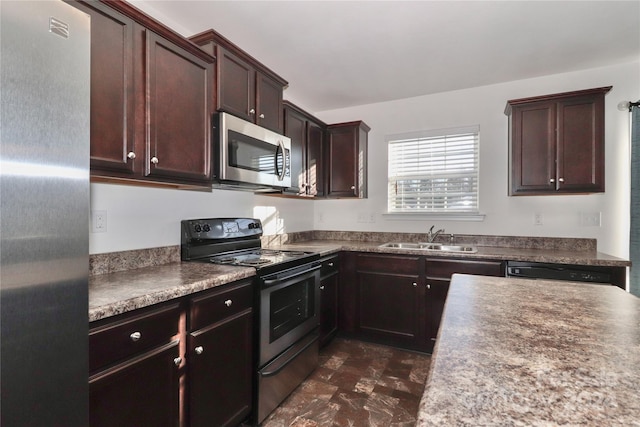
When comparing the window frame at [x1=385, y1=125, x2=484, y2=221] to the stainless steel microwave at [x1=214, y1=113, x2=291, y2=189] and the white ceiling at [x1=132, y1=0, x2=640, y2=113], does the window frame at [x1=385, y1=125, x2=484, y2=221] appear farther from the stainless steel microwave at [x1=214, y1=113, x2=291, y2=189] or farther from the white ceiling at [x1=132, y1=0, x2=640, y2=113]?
the stainless steel microwave at [x1=214, y1=113, x2=291, y2=189]

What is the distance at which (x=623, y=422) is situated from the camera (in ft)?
1.59

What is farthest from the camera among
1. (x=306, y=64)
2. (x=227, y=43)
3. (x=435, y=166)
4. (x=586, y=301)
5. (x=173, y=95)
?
(x=435, y=166)

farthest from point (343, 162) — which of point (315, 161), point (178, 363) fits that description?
point (178, 363)

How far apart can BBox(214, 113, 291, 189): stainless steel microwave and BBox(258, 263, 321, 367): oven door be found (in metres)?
0.65

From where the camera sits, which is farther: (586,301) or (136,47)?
(136,47)

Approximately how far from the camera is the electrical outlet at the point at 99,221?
162 centimetres

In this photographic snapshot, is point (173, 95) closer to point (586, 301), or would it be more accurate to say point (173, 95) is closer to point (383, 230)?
point (586, 301)

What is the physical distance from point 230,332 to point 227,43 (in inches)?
67.2

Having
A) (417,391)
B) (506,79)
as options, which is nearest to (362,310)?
(417,391)

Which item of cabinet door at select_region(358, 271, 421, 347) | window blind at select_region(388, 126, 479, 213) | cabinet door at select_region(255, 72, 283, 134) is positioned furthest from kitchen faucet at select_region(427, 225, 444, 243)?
cabinet door at select_region(255, 72, 283, 134)

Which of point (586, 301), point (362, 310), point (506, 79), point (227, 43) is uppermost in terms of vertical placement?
point (506, 79)

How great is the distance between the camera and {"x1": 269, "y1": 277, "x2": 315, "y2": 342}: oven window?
198 cm

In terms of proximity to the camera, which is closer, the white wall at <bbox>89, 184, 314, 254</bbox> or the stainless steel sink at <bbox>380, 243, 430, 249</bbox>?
the white wall at <bbox>89, 184, 314, 254</bbox>

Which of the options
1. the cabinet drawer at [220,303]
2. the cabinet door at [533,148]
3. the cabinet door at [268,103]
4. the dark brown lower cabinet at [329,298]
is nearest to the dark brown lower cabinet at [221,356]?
the cabinet drawer at [220,303]
